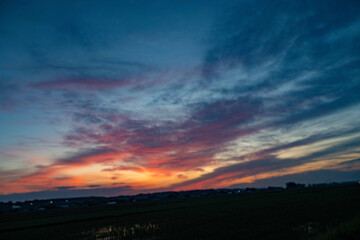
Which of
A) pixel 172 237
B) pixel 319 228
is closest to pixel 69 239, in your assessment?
pixel 172 237

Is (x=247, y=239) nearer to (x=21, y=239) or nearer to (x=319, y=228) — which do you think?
(x=319, y=228)

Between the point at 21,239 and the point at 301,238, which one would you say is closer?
the point at 301,238

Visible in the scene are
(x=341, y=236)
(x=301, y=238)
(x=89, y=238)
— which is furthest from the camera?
(x=89, y=238)

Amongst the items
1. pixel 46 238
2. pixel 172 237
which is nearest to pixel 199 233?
pixel 172 237

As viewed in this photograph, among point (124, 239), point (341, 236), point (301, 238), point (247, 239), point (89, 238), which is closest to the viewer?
point (341, 236)

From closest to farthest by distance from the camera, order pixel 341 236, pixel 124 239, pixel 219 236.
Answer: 1. pixel 341 236
2. pixel 219 236
3. pixel 124 239

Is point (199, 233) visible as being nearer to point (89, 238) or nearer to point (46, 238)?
point (89, 238)

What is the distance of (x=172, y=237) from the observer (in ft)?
70.8

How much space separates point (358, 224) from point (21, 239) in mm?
34633

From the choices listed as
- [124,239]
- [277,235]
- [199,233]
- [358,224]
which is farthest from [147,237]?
[358,224]

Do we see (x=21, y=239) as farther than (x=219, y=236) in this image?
Yes

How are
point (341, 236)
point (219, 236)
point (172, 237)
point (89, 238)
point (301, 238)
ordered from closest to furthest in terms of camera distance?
point (341, 236) → point (301, 238) → point (219, 236) → point (172, 237) → point (89, 238)

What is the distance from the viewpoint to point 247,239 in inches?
717

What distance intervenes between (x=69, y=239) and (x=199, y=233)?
14.5 metres
